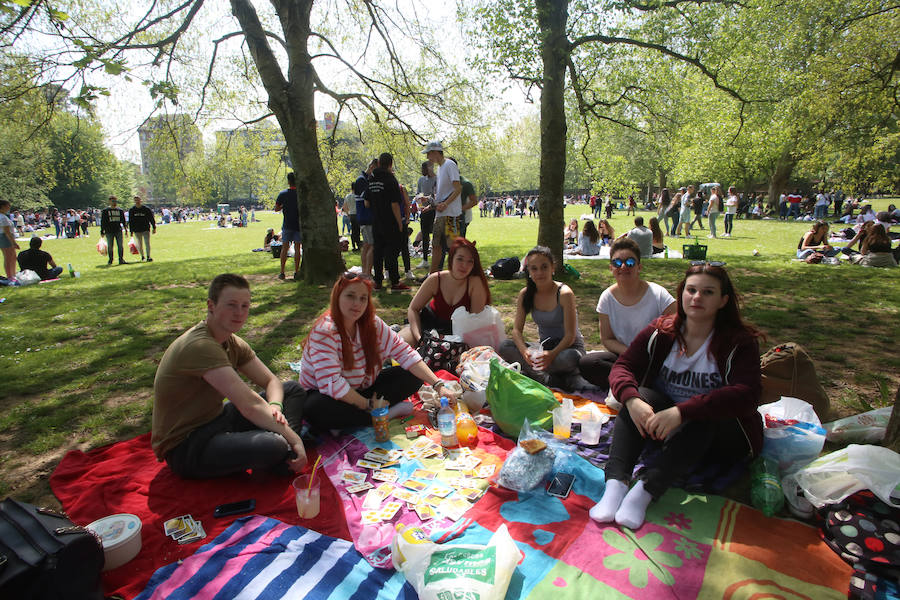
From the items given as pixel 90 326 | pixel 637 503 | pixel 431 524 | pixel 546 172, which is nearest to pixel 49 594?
pixel 431 524

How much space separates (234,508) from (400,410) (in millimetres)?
1406

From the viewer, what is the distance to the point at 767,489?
2498 mm

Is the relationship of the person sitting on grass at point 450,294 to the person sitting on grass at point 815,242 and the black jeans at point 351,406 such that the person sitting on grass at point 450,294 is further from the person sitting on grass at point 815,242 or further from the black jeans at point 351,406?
the person sitting on grass at point 815,242

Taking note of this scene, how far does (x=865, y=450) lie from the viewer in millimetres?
2365

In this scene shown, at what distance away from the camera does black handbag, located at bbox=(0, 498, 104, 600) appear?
169 cm

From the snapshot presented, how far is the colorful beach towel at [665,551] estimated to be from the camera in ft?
6.71

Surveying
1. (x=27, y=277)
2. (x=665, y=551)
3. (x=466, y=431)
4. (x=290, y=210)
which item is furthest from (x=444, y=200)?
(x=27, y=277)

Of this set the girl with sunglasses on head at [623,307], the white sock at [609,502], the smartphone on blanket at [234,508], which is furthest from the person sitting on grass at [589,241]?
the smartphone on blanket at [234,508]

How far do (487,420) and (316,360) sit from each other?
55.2 inches

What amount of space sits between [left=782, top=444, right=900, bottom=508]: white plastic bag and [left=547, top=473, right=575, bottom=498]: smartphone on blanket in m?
1.15

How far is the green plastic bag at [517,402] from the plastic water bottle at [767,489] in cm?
122

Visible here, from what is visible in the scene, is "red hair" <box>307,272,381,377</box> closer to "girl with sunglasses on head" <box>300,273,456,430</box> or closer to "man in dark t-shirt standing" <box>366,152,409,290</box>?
"girl with sunglasses on head" <box>300,273,456,430</box>

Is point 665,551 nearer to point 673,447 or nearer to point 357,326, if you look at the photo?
point 673,447

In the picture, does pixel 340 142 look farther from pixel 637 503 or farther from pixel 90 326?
pixel 637 503
